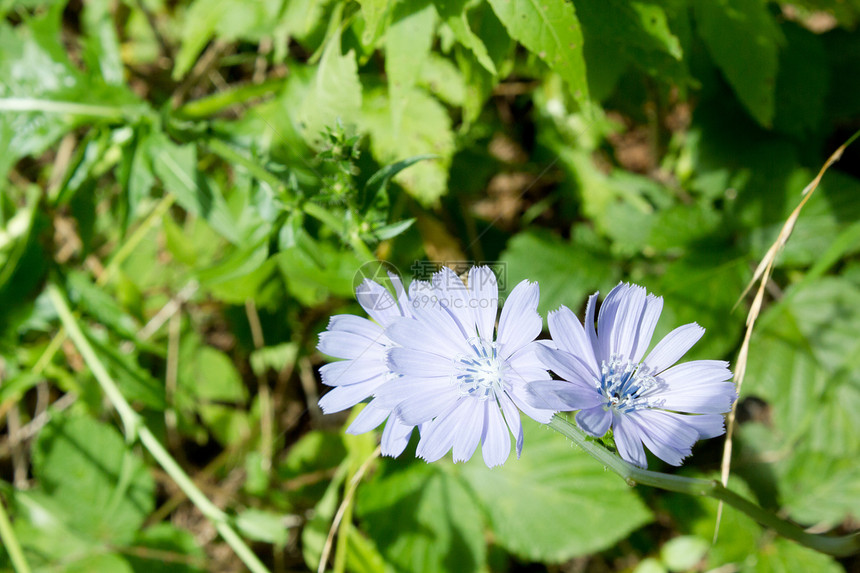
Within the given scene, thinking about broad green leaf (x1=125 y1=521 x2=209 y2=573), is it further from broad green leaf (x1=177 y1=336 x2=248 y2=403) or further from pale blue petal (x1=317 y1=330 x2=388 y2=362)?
pale blue petal (x1=317 y1=330 x2=388 y2=362)

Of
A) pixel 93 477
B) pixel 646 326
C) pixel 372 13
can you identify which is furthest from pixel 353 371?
pixel 93 477

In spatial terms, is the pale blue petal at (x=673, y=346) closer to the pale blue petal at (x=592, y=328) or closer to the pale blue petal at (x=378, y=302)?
the pale blue petal at (x=592, y=328)

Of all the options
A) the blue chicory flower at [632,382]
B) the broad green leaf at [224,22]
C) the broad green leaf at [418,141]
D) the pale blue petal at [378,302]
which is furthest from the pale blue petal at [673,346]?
the broad green leaf at [224,22]

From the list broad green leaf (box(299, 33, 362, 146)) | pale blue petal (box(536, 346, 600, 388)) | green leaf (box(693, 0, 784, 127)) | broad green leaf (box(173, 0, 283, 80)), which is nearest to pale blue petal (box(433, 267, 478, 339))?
pale blue petal (box(536, 346, 600, 388))

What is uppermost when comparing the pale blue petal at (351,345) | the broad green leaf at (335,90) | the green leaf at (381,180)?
the broad green leaf at (335,90)

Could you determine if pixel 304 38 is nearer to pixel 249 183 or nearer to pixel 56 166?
pixel 249 183

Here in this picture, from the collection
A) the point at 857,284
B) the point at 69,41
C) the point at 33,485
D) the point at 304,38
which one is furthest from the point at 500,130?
the point at 33,485
